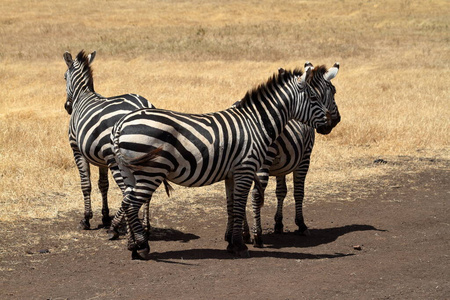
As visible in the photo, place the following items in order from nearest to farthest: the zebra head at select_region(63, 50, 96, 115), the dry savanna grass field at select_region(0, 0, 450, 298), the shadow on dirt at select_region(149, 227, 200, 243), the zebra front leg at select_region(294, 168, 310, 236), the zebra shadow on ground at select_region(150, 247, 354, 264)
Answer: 1. the zebra shadow on ground at select_region(150, 247, 354, 264)
2. the shadow on dirt at select_region(149, 227, 200, 243)
3. the zebra front leg at select_region(294, 168, 310, 236)
4. the zebra head at select_region(63, 50, 96, 115)
5. the dry savanna grass field at select_region(0, 0, 450, 298)

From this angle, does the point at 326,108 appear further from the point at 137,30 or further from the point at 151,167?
the point at 137,30

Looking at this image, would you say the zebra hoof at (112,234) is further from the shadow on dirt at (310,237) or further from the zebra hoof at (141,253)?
the shadow on dirt at (310,237)

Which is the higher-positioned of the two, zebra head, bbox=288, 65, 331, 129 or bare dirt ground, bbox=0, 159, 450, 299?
zebra head, bbox=288, 65, 331, 129

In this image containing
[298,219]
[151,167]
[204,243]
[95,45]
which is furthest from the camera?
[95,45]

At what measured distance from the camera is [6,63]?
26922 mm

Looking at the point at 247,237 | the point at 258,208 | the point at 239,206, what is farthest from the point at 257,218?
the point at 239,206

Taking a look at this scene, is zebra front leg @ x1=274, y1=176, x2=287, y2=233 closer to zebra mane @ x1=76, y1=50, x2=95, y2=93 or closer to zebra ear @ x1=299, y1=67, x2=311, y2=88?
zebra ear @ x1=299, y1=67, x2=311, y2=88

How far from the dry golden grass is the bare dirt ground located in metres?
1.38

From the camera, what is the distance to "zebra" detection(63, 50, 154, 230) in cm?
822

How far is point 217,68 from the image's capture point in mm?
25609

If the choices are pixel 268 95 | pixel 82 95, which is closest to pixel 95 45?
pixel 82 95

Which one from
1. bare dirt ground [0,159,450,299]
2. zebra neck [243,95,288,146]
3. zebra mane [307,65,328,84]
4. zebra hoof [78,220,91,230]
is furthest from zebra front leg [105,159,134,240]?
zebra mane [307,65,328,84]

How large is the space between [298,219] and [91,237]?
9.56ft

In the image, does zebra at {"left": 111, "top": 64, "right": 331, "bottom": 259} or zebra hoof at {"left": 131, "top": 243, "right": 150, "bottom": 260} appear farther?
zebra hoof at {"left": 131, "top": 243, "right": 150, "bottom": 260}
